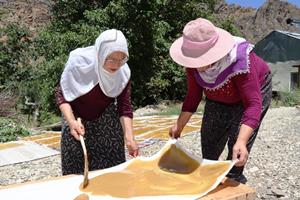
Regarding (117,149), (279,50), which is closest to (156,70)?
(279,50)

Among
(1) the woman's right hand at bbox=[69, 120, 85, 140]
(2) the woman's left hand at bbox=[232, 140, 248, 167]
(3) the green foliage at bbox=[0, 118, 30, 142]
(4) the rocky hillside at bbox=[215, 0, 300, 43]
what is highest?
(4) the rocky hillside at bbox=[215, 0, 300, 43]

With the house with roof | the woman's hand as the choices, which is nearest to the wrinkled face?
the woman's hand

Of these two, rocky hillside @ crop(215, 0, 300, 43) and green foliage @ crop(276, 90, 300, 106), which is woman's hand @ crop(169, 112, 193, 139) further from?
rocky hillside @ crop(215, 0, 300, 43)

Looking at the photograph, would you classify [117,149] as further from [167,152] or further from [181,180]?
[181,180]

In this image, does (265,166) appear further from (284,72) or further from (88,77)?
(284,72)

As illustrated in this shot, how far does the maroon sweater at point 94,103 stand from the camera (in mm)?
2496

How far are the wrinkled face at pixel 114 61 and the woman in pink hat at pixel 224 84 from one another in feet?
0.82

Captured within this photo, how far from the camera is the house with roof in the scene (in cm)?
1672

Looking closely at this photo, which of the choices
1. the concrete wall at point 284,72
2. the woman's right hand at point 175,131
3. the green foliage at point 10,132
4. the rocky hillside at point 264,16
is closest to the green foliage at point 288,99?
the concrete wall at point 284,72

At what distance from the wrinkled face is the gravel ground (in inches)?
68.1

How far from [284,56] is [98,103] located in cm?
1568

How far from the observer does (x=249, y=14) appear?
31891 millimetres

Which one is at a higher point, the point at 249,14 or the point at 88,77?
the point at 249,14

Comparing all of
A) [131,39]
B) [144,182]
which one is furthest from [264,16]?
[144,182]
